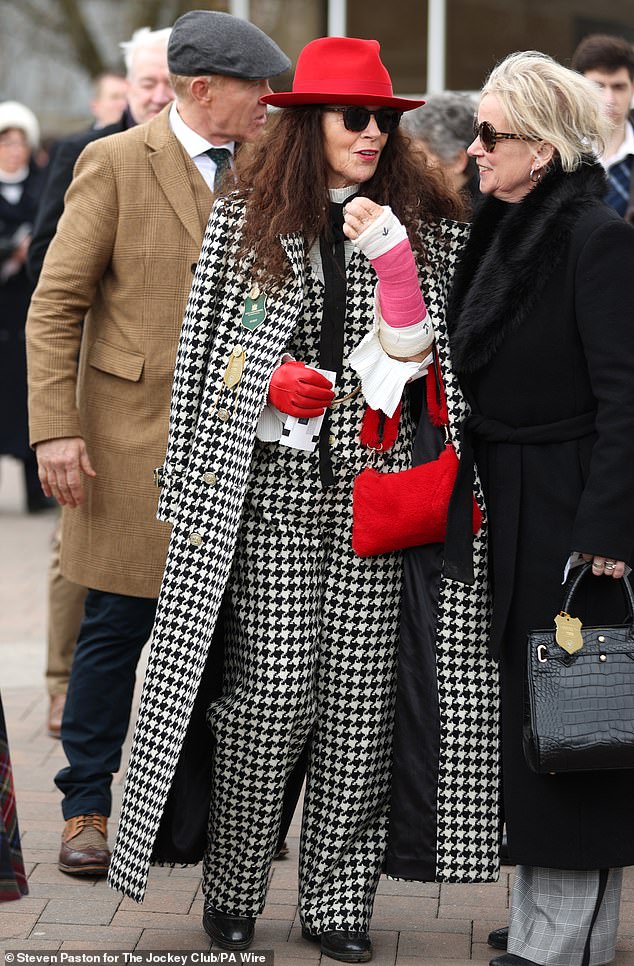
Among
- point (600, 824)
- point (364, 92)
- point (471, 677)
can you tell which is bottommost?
point (600, 824)

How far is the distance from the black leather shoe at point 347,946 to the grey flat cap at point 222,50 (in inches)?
85.9

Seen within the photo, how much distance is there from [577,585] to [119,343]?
1.50m

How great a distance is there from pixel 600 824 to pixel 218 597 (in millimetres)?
967

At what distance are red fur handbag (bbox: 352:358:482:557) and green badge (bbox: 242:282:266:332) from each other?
413 mm

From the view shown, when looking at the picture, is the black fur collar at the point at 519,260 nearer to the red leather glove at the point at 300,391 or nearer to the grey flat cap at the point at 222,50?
the red leather glove at the point at 300,391

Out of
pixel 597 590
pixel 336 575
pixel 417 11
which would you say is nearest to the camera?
pixel 597 590

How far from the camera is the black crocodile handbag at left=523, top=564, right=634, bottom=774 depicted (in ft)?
10.1

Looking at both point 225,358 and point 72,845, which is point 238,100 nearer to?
point 225,358

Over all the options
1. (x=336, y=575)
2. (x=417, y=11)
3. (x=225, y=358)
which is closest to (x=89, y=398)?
(x=225, y=358)

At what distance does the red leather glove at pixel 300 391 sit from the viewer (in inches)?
128

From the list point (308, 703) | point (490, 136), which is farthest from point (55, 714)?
point (490, 136)

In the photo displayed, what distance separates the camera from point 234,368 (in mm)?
3412

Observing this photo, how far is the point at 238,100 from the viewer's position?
4031 mm

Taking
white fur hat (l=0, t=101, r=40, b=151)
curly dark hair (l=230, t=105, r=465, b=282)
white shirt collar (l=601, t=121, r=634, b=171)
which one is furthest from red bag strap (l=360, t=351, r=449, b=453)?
white fur hat (l=0, t=101, r=40, b=151)
